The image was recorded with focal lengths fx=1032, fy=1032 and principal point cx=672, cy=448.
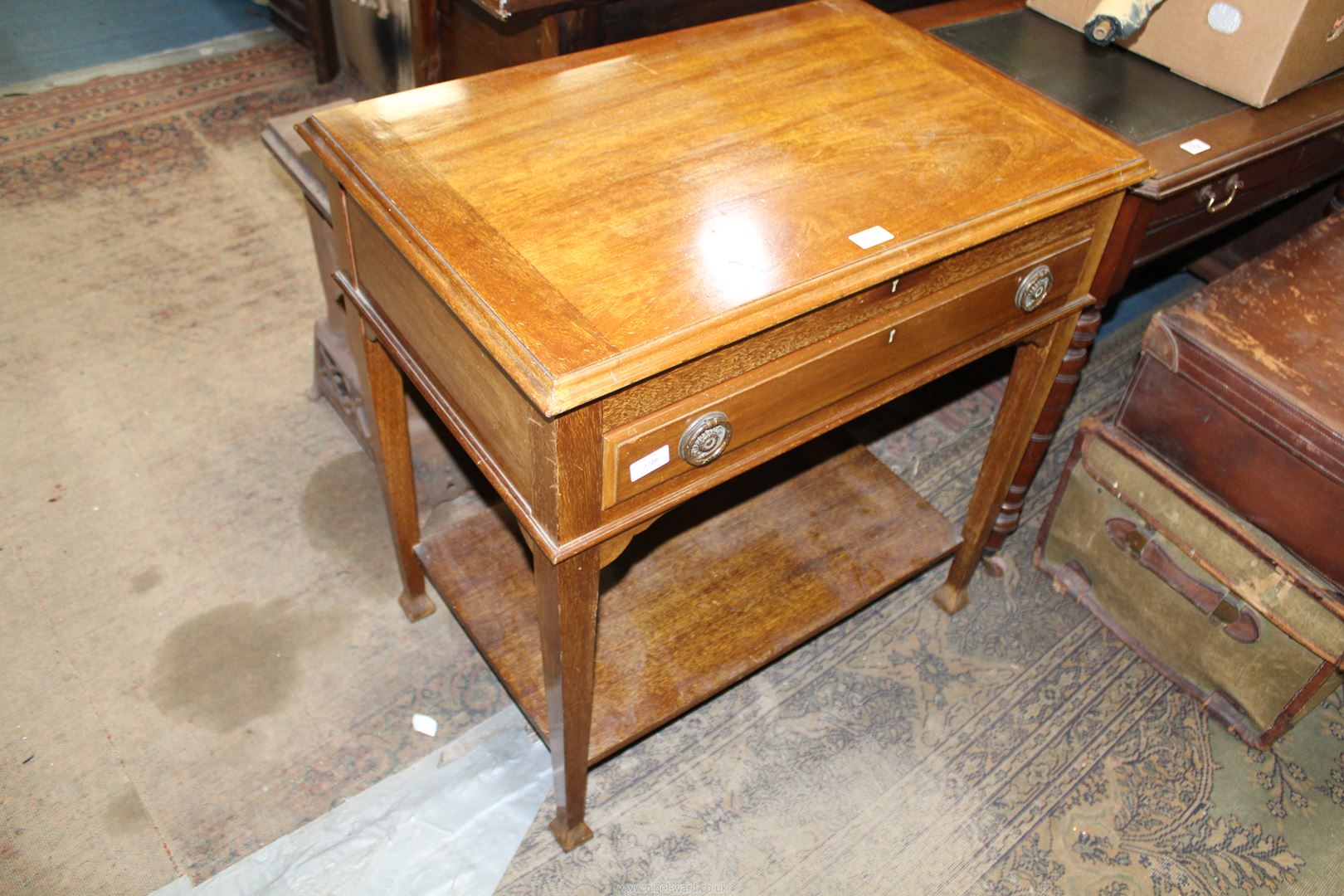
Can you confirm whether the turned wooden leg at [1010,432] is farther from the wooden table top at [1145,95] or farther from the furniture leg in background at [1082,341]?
the wooden table top at [1145,95]

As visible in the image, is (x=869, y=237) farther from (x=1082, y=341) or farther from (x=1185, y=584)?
(x=1185, y=584)

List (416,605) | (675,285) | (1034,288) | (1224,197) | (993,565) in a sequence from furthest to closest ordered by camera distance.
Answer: (993,565), (416,605), (1224,197), (1034,288), (675,285)

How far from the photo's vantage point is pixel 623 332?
1.07 m

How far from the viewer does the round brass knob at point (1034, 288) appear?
1.45 m

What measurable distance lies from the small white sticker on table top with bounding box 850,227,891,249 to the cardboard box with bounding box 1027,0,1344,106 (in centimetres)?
101

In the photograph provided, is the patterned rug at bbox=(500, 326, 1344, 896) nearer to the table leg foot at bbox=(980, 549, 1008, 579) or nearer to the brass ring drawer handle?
the table leg foot at bbox=(980, 549, 1008, 579)

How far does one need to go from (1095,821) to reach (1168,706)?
12.8 inches

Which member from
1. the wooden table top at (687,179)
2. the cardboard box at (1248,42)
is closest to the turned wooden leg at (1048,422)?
the wooden table top at (687,179)

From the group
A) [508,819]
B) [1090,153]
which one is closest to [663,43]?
[1090,153]

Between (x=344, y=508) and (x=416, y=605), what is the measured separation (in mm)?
351

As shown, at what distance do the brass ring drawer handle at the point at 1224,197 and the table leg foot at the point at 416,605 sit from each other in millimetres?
1585

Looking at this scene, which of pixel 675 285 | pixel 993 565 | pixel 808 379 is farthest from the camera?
pixel 993 565

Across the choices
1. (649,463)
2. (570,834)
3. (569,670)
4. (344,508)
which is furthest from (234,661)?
(649,463)

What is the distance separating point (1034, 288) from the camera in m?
1.47
